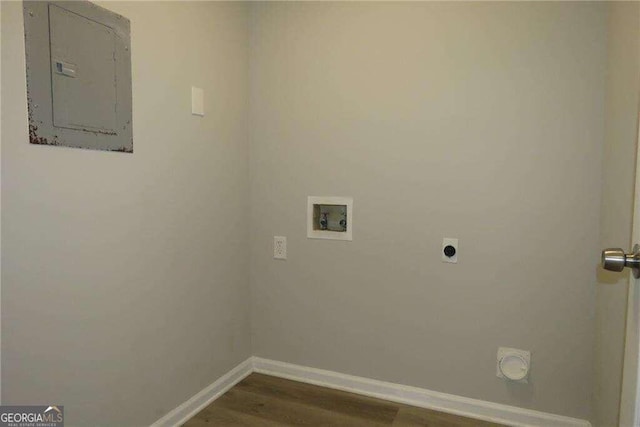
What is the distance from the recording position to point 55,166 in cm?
144

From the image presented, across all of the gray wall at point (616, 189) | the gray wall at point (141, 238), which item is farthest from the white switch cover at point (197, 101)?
the gray wall at point (616, 189)

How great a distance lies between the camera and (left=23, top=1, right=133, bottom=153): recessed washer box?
1.36m

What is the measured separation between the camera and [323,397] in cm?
231

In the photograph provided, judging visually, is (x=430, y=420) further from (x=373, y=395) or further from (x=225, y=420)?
(x=225, y=420)

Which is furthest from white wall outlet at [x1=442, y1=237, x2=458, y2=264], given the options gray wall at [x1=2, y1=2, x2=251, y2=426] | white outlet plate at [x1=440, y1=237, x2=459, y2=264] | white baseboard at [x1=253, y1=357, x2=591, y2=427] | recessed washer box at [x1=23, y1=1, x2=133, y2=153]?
recessed washer box at [x1=23, y1=1, x2=133, y2=153]

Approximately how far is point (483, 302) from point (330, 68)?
148 centimetres

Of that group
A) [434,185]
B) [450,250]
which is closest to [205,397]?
[450,250]

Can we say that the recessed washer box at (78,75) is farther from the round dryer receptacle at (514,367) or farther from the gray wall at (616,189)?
the round dryer receptacle at (514,367)

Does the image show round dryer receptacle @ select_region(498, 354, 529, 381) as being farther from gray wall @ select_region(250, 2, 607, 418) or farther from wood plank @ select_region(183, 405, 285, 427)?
wood plank @ select_region(183, 405, 285, 427)

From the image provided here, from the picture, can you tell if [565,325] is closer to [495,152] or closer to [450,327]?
[450,327]

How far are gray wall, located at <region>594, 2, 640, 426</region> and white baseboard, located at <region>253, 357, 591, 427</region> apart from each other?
277 millimetres

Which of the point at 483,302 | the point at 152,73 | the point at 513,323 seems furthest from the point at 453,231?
the point at 152,73

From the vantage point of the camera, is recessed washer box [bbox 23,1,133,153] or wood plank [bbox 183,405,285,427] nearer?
recessed washer box [bbox 23,1,133,153]

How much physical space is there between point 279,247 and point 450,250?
988 millimetres
